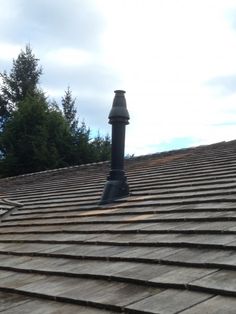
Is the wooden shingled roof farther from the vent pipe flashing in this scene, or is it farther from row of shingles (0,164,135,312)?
the vent pipe flashing

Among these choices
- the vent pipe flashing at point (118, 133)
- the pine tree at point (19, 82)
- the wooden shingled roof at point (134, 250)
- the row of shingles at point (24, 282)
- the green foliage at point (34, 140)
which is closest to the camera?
the wooden shingled roof at point (134, 250)

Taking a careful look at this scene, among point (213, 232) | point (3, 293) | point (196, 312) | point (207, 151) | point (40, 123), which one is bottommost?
point (3, 293)

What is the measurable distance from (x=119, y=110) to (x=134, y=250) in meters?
2.84

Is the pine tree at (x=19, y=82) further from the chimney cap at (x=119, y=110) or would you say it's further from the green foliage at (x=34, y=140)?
the chimney cap at (x=119, y=110)

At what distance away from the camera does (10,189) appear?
30.6 feet

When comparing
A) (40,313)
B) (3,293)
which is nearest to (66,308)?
(40,313)

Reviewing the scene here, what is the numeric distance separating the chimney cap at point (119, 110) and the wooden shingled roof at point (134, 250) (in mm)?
794

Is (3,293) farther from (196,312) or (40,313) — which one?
(196,312)

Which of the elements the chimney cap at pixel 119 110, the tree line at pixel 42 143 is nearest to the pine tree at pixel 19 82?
the tree line at pixel 42 143

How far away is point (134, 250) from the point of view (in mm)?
3025

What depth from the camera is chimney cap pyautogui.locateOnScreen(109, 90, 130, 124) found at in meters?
5.63

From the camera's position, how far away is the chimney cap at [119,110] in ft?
18.5

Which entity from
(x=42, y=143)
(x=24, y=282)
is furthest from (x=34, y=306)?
(x=42, y=143)

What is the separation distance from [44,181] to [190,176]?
15.2 ft
